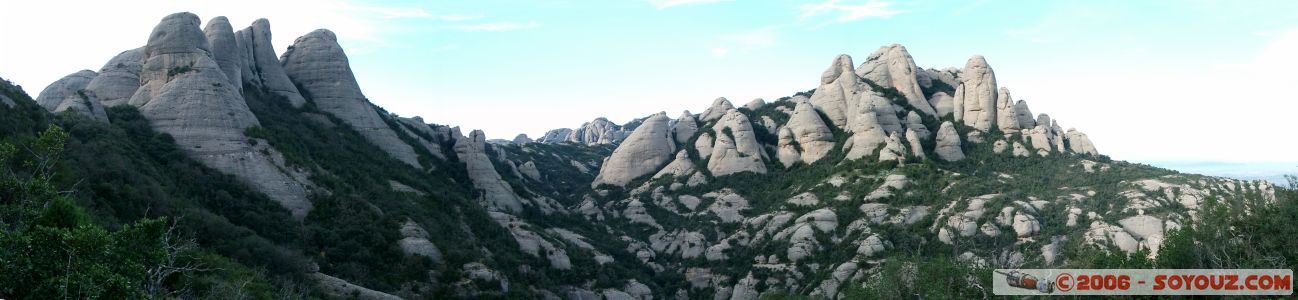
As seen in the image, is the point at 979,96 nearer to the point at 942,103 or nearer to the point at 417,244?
the point at 942,103

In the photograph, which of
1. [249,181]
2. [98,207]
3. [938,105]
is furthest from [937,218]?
[98,207]

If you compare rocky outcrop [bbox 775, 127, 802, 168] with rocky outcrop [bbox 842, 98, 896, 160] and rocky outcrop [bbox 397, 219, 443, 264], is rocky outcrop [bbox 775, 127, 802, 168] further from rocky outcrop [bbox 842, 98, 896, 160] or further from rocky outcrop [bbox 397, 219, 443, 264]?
rocky outcrop [bbox 397, 219, 443, 264]

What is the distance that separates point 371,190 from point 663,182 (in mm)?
44189

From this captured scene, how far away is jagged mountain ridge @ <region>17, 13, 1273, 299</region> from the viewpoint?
53.1 m

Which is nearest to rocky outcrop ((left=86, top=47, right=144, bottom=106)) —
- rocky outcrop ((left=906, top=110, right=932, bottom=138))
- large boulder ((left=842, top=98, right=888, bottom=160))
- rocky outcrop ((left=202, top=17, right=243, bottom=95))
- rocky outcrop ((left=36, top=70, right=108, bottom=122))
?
rocky outcrop ((left=36, top=70, right=108, bottom=122))

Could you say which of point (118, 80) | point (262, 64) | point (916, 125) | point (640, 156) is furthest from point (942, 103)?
point (118, 80)

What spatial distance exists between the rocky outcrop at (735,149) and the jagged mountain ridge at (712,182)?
0.95 feet

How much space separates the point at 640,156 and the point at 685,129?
12098 millimetres

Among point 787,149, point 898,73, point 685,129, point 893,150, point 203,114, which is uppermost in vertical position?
point 898,73

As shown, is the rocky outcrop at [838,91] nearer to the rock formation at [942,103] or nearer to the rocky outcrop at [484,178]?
the rock formation at [942,103]

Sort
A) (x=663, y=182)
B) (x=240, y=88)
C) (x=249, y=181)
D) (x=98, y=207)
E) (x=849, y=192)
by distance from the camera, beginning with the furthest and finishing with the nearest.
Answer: (x=663, y=182), (x=849, y=192), (x=240, y=88), (x=249, y=181), (x=98, y=207)

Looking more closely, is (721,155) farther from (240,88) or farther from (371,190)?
(240,88)

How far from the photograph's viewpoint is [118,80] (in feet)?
A: 195

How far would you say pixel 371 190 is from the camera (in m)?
58.2
